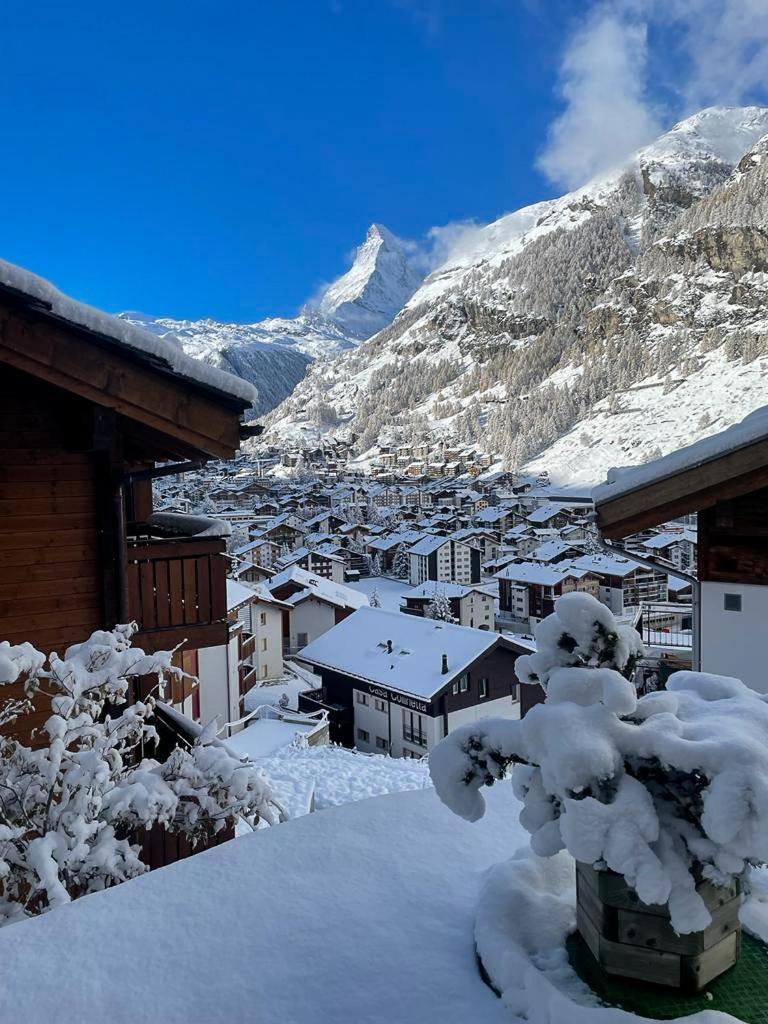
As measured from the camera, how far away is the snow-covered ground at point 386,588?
3631 centimetres

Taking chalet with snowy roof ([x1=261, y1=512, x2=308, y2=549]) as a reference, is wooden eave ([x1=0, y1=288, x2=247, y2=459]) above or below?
above

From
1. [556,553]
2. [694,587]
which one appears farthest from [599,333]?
[694,587]

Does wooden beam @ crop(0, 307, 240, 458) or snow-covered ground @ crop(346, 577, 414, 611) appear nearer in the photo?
wooden beam @ crop(0, 307, 240, 458)

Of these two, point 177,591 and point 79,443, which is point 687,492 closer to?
point 177,591

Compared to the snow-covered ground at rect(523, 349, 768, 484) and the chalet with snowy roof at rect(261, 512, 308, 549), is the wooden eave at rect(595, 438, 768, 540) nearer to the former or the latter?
the chalet with snowy roof at rect(261, 512, 308, 549)

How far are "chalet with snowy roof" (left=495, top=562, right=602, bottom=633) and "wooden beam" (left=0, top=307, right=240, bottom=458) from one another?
28.5 metres

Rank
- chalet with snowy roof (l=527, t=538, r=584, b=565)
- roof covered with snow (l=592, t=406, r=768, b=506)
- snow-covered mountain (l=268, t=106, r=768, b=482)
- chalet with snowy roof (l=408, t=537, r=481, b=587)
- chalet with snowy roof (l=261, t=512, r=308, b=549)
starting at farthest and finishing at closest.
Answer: snow-covered mountain (l=268, t=106, r=768, b=482) < chalet with snowy roof (l=261, t=512, r=308, b=549) < chalet with snowy roof (l=408, t=537, r=481, b=587) < chalet with snowy roof (l=527, t=538, r=584, b=565) < roof covered with snow (l=592, t=406, r=768, b=506)

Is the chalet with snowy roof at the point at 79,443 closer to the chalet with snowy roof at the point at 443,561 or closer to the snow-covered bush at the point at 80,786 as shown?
the snow-covered bush at the point at 80,786

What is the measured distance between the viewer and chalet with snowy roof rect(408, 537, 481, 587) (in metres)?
40.5

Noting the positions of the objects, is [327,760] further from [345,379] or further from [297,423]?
[345,379]

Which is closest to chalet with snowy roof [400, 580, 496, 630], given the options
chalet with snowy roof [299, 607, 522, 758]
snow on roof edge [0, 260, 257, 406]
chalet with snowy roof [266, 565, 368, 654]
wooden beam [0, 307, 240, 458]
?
chalet with snowy roof [266, 565, 368, 654]

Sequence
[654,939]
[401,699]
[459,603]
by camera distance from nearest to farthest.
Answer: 1. [654,939]
2. [401,699]
3. [459,603]

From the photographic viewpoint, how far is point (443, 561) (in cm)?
4091

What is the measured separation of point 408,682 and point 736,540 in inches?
551
